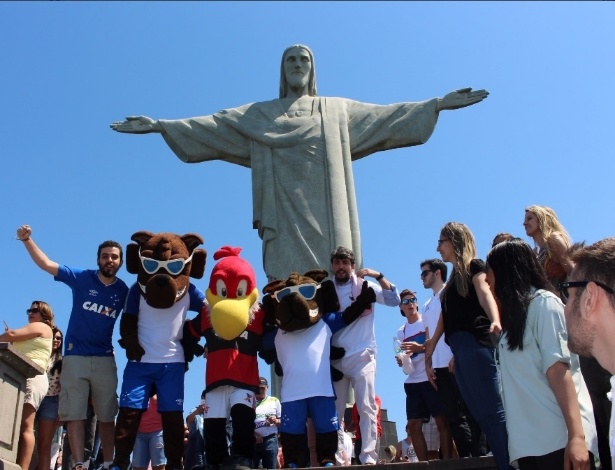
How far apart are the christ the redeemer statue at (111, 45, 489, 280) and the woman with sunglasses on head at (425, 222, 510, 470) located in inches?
163

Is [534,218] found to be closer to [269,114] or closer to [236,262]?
[236,262]

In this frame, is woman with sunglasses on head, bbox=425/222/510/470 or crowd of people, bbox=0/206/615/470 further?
woman with sunglasses on head, bbox=425/222/510/470

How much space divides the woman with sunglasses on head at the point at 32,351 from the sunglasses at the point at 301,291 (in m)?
1.98

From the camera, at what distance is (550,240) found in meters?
5.44

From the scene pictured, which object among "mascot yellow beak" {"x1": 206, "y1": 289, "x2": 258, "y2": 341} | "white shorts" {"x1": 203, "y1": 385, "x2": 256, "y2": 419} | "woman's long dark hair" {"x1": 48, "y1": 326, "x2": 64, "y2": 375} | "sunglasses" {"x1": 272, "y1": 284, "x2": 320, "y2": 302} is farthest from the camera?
"woman's long dark hair" {"x1": 48, "y1": 326, "x2": 64, "y2": 375}

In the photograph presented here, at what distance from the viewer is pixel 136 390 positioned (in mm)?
5664

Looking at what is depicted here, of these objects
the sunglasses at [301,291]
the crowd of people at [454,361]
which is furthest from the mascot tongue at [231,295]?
the crowd of people at [454,361]

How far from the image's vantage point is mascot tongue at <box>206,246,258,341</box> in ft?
19.0

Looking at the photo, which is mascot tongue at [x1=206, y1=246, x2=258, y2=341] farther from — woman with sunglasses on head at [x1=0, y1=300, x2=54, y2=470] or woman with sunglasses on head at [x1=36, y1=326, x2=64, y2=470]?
woman with sunglasses on head at [x1=36, y1=326, x2=64, y2=470]

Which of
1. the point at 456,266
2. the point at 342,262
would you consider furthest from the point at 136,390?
the point at 456,266

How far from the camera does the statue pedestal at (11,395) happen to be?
5297 millimetres

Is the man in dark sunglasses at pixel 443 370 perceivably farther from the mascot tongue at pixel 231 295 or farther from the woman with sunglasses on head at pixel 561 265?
the mascot tongue at pixel 231 295

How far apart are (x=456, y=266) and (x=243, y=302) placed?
5.65 ft

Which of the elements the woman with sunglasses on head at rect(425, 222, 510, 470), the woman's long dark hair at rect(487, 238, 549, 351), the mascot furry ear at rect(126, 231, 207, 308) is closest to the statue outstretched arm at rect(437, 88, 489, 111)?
the woman with sunglasses on head at rect(425, 222, 510, 470)
